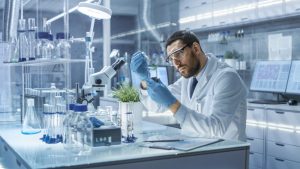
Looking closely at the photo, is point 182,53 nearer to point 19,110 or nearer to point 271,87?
point 19,110

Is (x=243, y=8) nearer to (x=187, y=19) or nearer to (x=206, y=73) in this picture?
(x=187, y=19)

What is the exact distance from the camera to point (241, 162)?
154 centimetres

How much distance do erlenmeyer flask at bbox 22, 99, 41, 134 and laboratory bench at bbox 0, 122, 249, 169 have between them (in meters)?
0.16

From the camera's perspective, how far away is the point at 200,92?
2074 millimetres

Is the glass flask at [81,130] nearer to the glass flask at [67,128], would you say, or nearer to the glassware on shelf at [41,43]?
the glass flask at [67,128]

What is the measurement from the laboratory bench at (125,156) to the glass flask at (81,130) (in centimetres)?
6

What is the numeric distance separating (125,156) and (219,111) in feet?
2.18

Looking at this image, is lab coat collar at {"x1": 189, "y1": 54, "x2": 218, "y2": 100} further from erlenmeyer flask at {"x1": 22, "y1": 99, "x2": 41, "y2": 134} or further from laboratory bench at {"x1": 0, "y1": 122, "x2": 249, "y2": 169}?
erlenmeyer flask at {"x1": 22, "y1": 99, "x2": 41, "y2": 134}

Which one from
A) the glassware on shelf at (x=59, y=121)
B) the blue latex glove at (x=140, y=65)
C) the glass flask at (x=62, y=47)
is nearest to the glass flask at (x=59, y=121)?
the glassware on shelf at (x=59, y=121)

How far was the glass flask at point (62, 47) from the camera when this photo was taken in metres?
1.86

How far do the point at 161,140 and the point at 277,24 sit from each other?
10.2 feet

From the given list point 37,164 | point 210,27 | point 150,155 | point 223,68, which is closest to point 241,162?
point 150,155

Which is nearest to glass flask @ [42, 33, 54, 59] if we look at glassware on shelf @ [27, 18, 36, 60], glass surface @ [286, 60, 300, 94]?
glassware on shelf @ [27, 18, 36, 60]

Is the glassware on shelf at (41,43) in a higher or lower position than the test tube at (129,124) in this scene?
higher
